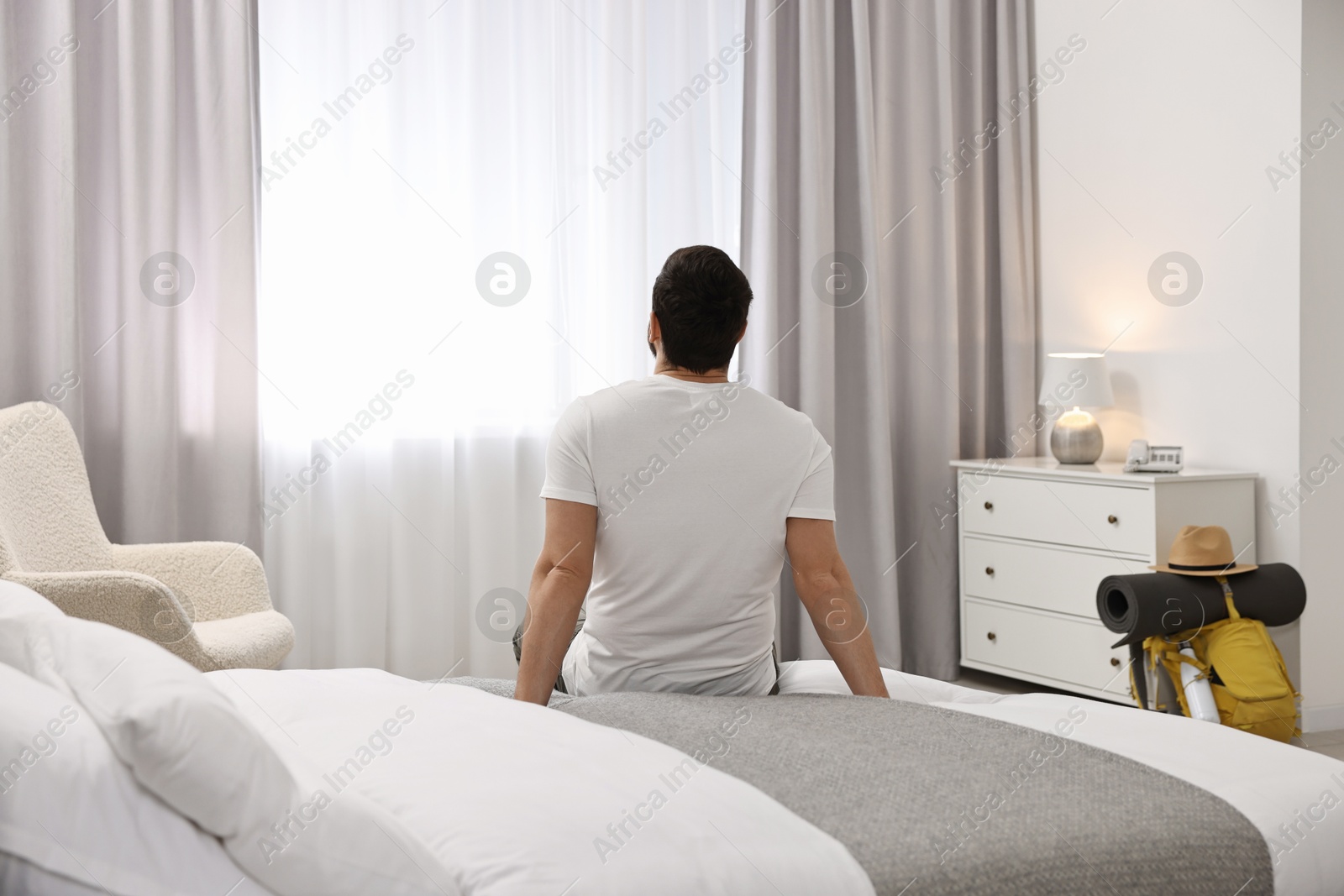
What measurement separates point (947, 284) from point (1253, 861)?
3286mm

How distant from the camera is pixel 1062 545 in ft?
11.7

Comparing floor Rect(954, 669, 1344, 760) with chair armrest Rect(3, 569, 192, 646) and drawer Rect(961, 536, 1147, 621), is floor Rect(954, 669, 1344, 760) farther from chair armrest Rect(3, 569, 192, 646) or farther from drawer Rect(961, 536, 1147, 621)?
chair armrest Rect(3, 569, 192, 646)

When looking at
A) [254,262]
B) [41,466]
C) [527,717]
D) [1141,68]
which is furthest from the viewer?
[1141,68]

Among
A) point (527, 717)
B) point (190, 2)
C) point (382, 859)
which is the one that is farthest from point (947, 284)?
point (382, 859)

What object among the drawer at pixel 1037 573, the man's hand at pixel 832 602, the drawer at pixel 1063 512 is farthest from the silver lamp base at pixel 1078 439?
the man's hand at pixel 832 602

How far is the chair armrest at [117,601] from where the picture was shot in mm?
2328

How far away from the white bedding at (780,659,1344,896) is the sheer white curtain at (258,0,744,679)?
240 cm

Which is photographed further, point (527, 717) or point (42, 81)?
point (42, 81)

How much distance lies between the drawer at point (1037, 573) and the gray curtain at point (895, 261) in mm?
231

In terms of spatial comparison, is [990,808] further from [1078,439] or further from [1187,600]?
[1078,439]

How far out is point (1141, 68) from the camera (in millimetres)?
3781

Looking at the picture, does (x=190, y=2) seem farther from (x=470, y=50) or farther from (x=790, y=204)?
(x=790, y=204)

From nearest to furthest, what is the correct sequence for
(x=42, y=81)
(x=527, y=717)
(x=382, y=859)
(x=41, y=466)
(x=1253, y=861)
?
(x=382, y=859), (x=1253, y=861), (x=527, y=717), (x=41, y=466), (x=42, y=81)

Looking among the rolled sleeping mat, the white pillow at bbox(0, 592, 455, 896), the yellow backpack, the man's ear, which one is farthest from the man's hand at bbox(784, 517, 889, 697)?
the yellow backpack
